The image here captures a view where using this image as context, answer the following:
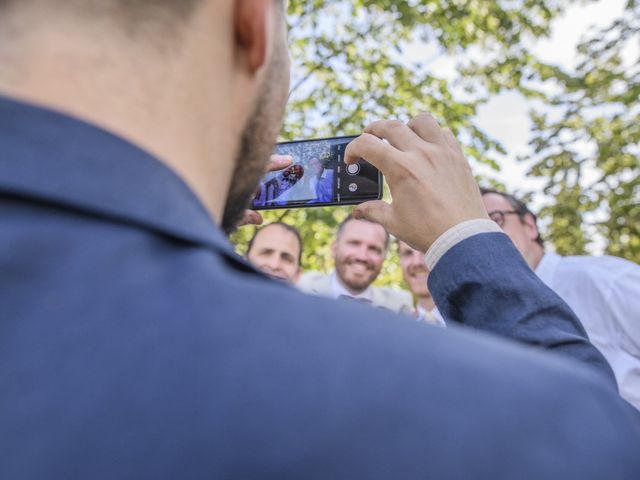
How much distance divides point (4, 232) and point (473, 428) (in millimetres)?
446

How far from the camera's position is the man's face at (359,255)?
626cm

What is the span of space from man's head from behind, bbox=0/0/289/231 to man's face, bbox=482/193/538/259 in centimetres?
414

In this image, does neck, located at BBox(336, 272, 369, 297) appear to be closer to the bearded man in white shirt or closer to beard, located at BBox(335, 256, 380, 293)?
beard, located at BBox(335, 256, 380, 293)

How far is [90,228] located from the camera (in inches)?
24.5

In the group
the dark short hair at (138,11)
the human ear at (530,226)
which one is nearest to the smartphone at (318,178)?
the dark short hair at (138,11)

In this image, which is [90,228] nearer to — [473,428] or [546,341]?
[473,428]

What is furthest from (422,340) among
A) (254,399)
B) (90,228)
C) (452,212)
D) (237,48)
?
(452,212)

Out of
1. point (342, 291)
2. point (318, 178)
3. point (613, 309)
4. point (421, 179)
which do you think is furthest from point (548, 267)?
point (421, 179)

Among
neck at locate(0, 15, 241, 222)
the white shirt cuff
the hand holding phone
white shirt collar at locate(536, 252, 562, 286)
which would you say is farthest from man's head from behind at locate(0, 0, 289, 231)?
white shirt collar at locate(536, 252, 562, 286)

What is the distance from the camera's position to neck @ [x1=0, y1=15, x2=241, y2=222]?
2.20 ft

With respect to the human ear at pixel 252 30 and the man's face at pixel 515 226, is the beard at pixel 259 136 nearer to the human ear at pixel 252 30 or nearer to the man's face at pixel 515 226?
the human ear at pixel 252 30

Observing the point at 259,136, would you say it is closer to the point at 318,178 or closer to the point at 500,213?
the point at 318,178

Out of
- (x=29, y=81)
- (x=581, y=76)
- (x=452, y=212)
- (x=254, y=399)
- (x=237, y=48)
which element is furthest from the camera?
(x=581, y=76)

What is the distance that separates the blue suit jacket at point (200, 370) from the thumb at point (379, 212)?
92 centimetres
